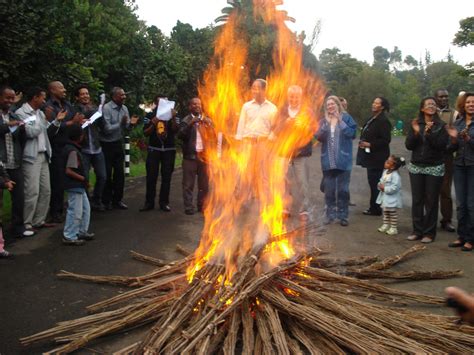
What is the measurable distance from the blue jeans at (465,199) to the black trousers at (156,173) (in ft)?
17.5

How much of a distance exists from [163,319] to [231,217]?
173cm

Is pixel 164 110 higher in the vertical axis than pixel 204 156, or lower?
higher

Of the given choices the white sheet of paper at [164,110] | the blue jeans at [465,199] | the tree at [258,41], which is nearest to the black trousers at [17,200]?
the white sheet of paper at [164,110]

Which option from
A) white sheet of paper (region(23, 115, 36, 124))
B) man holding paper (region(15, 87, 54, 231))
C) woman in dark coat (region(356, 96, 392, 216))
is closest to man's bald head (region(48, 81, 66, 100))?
man holding paper (region(15, 87, 54, 231))

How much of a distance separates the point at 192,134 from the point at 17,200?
3.56 meters

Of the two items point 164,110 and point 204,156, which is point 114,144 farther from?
point 204,156

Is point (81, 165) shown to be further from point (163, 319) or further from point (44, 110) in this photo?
point (163, 319)

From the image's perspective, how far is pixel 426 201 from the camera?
25.3ft

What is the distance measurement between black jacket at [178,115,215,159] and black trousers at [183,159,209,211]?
18 centimetres

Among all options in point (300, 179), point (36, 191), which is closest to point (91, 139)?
point (36, 191)

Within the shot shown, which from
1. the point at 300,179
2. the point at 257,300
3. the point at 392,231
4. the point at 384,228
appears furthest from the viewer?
the point at 300,179

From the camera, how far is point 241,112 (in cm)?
854

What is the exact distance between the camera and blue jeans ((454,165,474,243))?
23.7 ft

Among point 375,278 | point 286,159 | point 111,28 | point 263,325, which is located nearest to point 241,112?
point 286,159
